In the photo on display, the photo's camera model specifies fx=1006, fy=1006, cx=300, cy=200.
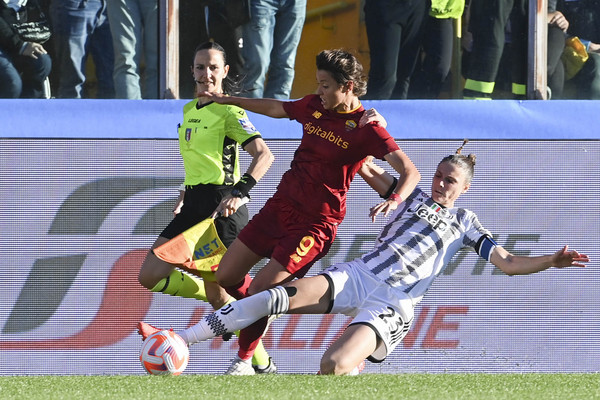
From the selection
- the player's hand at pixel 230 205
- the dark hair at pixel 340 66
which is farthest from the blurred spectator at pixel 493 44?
the player's hand at pixel 230 205

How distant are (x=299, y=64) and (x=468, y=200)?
1.62 meters

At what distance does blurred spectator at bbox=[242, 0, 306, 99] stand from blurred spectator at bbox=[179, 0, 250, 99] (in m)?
0.06

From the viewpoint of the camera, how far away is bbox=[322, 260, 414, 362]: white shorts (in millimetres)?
5375

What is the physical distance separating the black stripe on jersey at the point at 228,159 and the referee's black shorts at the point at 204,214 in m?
0.05

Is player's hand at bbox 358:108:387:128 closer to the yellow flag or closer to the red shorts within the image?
the red shorts

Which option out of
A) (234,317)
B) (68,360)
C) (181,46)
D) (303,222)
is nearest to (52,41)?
(181,46)

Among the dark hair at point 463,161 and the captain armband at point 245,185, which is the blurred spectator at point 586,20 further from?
the captain armband at point 245,185

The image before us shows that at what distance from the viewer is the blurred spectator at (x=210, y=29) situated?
24.5 feet

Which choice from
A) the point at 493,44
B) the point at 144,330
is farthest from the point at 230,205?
the point at 493,44

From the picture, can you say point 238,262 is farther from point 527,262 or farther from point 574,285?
point 574,285

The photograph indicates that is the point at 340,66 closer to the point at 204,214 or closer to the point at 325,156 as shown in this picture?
the point at 325,156

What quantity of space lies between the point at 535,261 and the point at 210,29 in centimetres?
335

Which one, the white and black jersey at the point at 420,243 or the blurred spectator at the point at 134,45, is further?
the blurred spectator at the point at 134,45

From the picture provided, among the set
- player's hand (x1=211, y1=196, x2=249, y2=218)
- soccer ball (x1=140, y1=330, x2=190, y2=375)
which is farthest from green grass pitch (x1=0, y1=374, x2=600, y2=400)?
player's hand (x1=211, y1=196, x2=249, y2=218)
